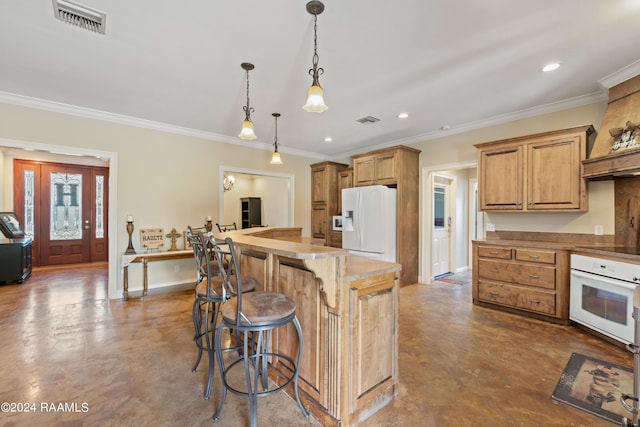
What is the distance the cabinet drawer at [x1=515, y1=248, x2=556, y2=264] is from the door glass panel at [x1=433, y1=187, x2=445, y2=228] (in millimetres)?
2124

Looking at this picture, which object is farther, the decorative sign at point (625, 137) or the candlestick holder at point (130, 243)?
the candlestick holder at point (130, 243)

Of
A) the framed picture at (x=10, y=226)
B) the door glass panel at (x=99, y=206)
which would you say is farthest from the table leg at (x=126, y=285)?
the door glass panel at (x=99, y=206)

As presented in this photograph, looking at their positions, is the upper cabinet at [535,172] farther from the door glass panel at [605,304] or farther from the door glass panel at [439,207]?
the door glass panel at [439,207]

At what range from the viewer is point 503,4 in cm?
192

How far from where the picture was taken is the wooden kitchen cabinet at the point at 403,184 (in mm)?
4812

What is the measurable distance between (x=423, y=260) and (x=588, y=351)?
8.55 feet

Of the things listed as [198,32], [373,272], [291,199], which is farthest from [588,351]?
[291,199]

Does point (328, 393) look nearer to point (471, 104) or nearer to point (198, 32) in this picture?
point (198, 32)

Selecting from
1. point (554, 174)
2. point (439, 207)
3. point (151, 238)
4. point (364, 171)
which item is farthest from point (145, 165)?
point (554, 174)

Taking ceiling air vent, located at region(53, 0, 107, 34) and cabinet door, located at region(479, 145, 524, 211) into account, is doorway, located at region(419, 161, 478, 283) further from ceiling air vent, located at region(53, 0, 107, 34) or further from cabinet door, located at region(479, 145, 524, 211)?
ceiling air vent, located at region(53, 0, 107, 34)

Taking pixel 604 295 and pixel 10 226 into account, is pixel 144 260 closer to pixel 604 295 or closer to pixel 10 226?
pixel 10 226

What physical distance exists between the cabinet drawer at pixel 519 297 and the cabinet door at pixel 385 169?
85.4 inches

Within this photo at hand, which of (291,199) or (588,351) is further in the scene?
(291,199)

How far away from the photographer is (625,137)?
9.11 ft
